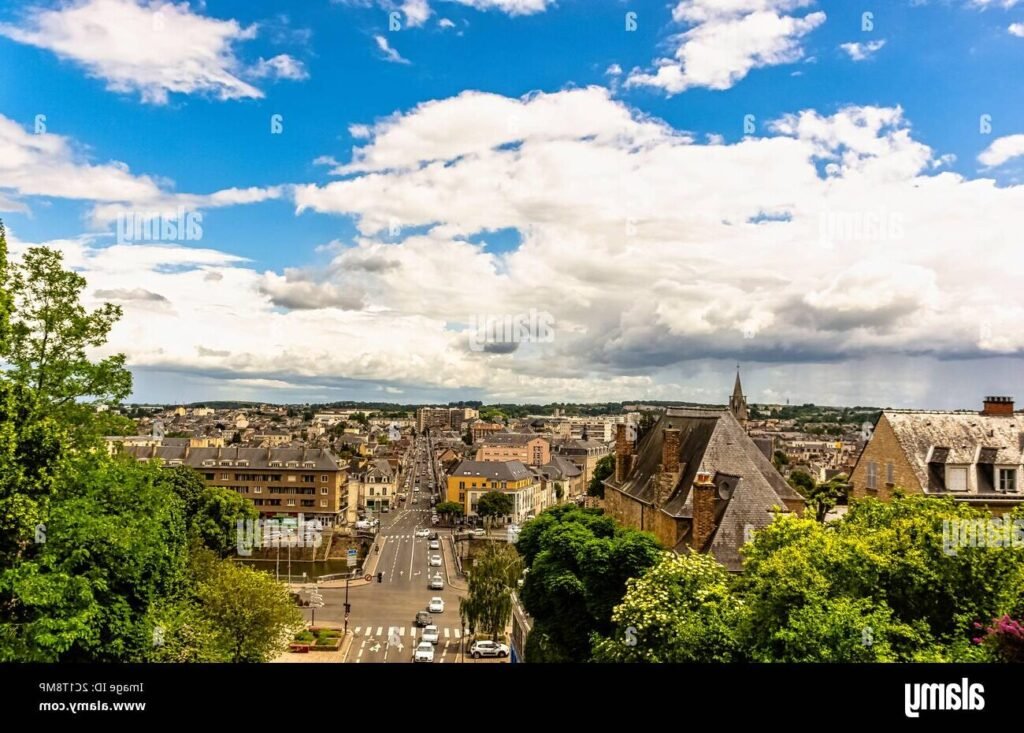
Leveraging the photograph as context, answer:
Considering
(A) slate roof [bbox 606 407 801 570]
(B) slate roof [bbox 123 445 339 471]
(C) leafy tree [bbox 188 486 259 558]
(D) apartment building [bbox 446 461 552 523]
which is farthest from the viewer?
(D) apartment building [bbox 446 461 552 523]

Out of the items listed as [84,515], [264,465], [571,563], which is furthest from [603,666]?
[264,465]

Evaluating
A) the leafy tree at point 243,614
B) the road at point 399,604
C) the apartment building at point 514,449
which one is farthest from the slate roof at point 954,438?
the apartment building at point 514,449

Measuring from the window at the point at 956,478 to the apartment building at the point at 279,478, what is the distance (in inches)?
2741

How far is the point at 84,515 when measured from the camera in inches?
690

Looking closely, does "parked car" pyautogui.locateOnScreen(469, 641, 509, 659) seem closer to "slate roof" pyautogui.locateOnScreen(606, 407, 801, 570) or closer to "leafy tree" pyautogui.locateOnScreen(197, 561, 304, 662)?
"slate roof" pyautogui.locateOnScreen(606, 407, 801, 570)

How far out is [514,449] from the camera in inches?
5037

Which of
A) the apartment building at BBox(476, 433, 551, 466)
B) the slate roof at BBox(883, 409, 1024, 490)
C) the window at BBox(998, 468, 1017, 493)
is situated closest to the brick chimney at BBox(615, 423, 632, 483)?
the slate roof at BBox(883, 409, 1024, 490)

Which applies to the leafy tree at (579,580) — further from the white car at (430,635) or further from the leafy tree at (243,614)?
the white car at (430,635)

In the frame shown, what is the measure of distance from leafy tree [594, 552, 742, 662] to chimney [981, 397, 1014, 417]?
17.5 m

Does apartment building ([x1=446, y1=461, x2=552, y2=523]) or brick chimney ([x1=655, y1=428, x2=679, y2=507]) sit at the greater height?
brick chimney ([x1=655, y1=428, x2=679, y2=507])

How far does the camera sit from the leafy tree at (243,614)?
106ft

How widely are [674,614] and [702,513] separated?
7.96 m

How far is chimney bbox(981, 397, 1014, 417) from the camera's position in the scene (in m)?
32.5

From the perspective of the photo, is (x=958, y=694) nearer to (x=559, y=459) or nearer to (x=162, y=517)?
(x=162, y=517)
